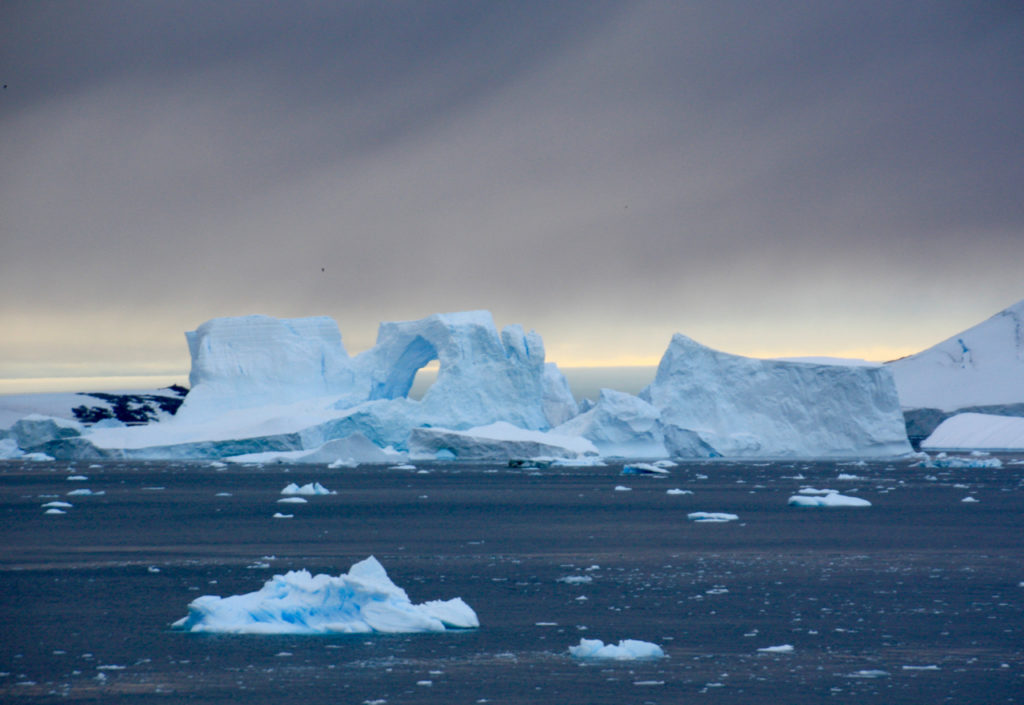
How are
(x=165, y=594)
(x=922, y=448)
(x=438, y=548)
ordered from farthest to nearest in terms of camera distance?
(x=922, y=448) < (x=438, y=548) < (x=165, y=594)

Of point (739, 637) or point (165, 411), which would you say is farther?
point (165, 411)

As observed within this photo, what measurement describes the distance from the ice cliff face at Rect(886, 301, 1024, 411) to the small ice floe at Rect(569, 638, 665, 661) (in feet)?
174

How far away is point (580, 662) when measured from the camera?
7.75m

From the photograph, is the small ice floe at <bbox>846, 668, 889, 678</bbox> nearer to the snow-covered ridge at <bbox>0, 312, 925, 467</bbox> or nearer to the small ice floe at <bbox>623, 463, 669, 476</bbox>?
the small ice floe at <bbox>623, 463, 669, 476</bbox>

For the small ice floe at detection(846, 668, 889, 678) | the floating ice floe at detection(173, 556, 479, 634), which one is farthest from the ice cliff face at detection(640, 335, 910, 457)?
the small ice floe at detection(846, 668, 889, 678)

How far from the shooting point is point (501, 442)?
39.3 metres

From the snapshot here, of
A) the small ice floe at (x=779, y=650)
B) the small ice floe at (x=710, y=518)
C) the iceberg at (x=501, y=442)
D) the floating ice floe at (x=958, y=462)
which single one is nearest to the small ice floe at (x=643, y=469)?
the iceberg at (x=501, y=442)

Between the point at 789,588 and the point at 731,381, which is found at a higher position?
the point at 731,381

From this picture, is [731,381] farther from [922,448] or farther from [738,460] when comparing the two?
[922,448]

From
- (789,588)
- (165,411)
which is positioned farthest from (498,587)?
(165,411)

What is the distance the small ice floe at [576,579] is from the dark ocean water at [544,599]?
7 cm

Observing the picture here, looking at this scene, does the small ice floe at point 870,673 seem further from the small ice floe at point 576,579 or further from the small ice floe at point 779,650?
the small ice floe at point 576,579

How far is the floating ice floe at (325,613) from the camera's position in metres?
8.88

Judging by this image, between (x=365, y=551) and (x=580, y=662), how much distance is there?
7.48 metres
